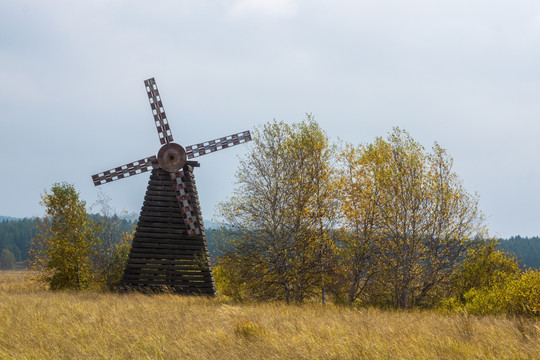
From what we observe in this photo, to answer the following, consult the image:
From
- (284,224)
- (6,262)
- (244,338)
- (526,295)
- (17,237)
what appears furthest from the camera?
(17,237)

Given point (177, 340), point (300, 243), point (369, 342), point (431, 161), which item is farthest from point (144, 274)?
point (369, 342)

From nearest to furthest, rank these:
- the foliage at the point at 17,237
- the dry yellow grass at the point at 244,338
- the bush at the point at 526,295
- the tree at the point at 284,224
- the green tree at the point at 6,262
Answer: the dry yellow grass at the point at 244,338, the bush at the point at 526,295, the tree at the point at 284,224, the green tree at the point at 6,262, the foliage at the point at 17,237

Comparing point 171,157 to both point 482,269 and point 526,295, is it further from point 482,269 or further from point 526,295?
point 482,269

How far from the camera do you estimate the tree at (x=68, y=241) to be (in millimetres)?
28328

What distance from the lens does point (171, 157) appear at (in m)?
25.4

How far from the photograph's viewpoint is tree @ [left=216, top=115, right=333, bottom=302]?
914 inches

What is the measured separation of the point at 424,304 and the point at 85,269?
18.2 m

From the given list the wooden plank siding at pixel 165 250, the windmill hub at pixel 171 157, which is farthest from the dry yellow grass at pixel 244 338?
the windmill hub at pixel 171 157

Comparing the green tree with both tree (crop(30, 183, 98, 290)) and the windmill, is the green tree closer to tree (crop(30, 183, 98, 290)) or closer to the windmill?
tree (crop(30, 183, 98, 290))

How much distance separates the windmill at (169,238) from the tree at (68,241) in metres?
5.28

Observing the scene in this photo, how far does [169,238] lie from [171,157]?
397 centimetres

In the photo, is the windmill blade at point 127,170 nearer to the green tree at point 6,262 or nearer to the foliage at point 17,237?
the green tree at point 6,262

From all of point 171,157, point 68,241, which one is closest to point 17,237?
point 68,241

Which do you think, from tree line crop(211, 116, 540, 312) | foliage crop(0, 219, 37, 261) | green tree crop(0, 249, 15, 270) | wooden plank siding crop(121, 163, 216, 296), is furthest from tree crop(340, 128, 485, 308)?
foliage crop(0, 219, 37, 261)
